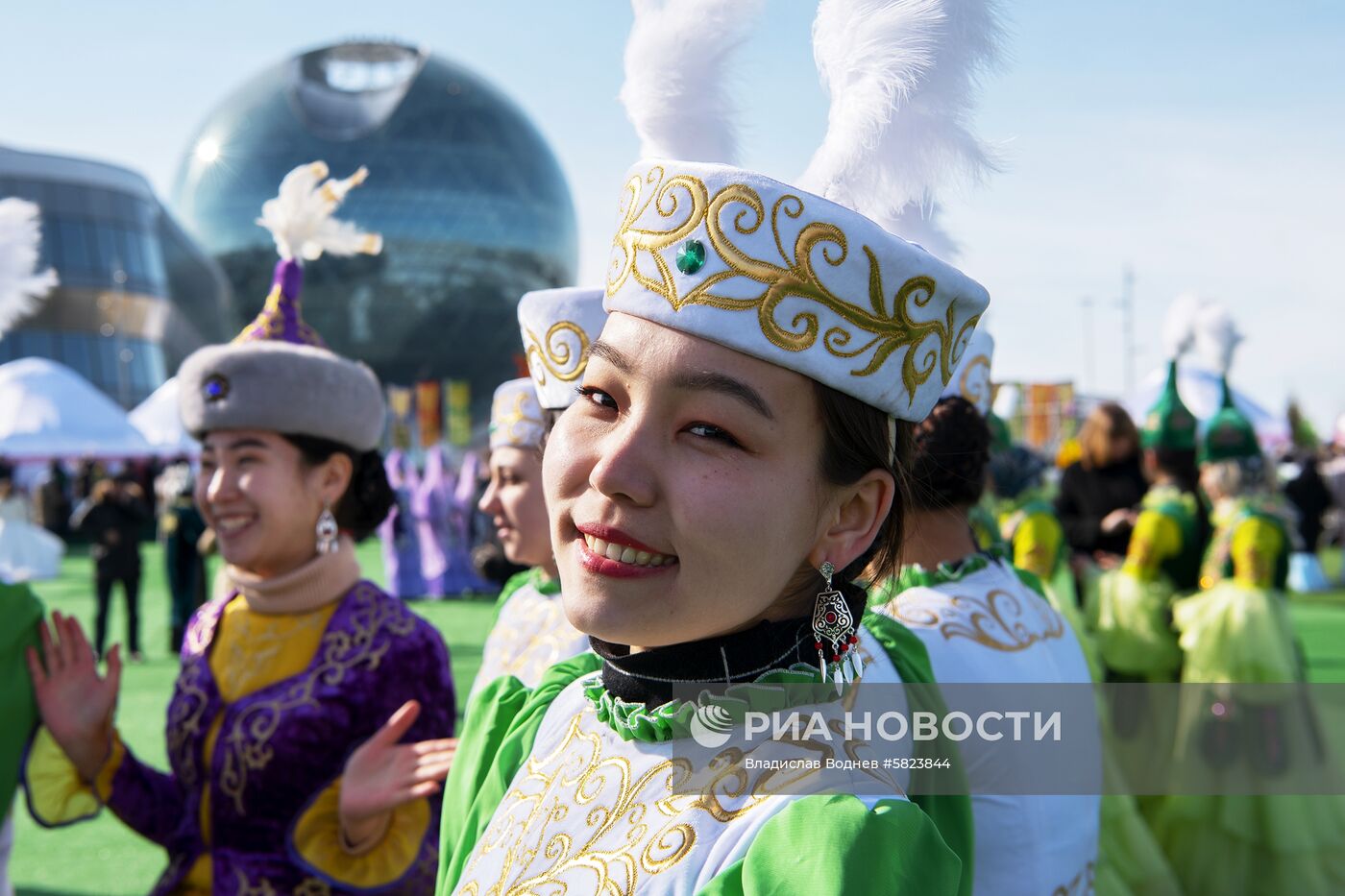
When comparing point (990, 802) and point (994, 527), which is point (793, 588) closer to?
point (990, 802)

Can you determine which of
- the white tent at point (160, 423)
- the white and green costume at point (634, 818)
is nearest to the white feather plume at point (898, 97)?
the white and green costume at point (634, 818)

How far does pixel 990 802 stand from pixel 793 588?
1.00 m

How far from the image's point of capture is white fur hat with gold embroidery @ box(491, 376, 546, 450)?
3307 mm

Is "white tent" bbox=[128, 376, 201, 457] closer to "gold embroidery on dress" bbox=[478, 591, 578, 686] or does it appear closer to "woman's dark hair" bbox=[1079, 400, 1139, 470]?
"woman's dark hair" bbox=[1079, 400, 1139, 470]

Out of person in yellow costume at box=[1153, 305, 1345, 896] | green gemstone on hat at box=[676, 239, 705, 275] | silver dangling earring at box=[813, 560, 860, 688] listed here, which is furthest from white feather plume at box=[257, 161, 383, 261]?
person in yellow costume at box=[1153, 305, 1345, 896]

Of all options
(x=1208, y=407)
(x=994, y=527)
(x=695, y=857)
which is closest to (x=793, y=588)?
(x=695, y=857)

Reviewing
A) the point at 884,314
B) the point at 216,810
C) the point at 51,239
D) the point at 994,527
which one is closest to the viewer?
the point at 884,314

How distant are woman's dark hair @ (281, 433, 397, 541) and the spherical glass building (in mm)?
49099

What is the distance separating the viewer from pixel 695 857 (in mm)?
1279

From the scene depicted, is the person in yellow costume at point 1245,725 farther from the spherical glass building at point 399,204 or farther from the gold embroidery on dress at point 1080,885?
the spherical glass building at point 399,204

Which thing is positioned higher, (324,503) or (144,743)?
(324,503)

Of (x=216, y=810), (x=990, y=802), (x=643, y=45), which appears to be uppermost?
(x=643, y=45)

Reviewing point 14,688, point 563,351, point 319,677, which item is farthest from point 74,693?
point 563,351

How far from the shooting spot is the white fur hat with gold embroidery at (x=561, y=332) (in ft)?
7.66
